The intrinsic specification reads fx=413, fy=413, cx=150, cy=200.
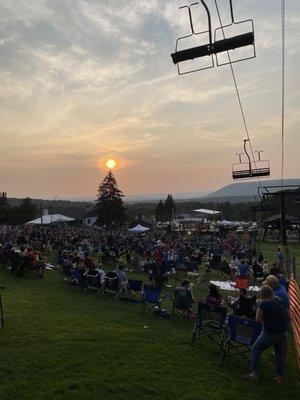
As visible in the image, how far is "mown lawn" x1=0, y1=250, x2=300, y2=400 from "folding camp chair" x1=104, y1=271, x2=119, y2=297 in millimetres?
3238

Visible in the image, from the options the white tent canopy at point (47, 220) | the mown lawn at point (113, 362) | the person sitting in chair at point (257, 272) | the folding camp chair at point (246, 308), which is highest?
the white tent canopy at point (47, 220)

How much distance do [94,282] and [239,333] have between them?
25.9 ft

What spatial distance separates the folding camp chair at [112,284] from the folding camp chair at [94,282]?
0.85 ft

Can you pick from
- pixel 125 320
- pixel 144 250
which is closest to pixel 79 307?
pixel 125 320

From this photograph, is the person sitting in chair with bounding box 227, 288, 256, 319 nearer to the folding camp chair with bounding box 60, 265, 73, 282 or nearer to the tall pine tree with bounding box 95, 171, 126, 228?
the folding camp chair with bounding box 60, 265, 73, 282

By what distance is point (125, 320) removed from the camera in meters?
10.9

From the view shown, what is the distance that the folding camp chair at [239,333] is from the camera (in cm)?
796

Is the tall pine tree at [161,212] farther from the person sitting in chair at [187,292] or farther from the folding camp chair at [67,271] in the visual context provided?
the person sitting in chair at [187,292]

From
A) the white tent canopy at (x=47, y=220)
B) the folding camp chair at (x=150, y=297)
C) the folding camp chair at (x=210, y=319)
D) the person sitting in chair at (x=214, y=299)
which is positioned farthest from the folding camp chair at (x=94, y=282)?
the white tent canopy at (x=47, y=220)

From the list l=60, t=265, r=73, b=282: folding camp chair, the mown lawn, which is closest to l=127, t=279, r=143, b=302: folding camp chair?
the mown lawn

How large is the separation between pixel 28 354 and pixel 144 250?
21.7m

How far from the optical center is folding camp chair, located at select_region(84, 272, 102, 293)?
15.1 meters

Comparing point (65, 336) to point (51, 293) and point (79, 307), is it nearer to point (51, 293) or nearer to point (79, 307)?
point (79, 307)

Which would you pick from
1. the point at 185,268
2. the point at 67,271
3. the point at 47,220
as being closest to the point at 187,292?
the point at 67,271
